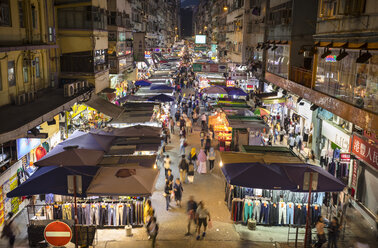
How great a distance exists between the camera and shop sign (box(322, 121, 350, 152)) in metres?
17.9

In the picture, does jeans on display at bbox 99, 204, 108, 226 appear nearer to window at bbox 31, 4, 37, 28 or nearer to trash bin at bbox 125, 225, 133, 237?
trash bin at bbox 125, 225, 133, 237

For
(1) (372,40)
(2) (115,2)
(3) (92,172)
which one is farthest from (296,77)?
(2) (115,2)

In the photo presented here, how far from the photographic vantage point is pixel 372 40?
13297 millimetres

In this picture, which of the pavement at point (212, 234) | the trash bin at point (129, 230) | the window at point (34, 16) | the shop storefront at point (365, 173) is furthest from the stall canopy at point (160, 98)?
the trash bin at point (129, 230)

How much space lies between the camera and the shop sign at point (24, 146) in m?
15.0

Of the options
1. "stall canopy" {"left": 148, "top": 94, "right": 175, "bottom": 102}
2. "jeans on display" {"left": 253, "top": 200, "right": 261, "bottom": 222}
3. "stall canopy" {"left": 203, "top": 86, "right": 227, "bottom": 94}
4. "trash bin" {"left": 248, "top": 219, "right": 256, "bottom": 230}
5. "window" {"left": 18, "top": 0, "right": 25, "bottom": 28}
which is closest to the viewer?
"trash bin" {"left": 248, "top": 219, "right": 256, "bottom": 230}

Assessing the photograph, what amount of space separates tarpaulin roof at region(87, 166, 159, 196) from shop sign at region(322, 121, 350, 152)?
393 inches

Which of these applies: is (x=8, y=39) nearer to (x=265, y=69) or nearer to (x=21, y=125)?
(x=21, y=125)

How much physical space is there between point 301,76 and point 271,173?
10585mm

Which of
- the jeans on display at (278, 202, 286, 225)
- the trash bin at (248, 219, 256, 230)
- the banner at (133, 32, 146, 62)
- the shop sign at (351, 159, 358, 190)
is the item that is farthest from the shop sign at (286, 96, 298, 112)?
the banner at (133, 32, 146, 62)

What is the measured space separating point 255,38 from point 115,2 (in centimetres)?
1554

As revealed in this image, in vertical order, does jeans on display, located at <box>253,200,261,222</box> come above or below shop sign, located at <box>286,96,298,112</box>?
below

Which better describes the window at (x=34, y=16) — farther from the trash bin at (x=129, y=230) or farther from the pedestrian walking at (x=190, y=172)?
the trash bin at (x=129, y=230)

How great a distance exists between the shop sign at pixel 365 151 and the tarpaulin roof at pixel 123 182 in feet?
28.1
